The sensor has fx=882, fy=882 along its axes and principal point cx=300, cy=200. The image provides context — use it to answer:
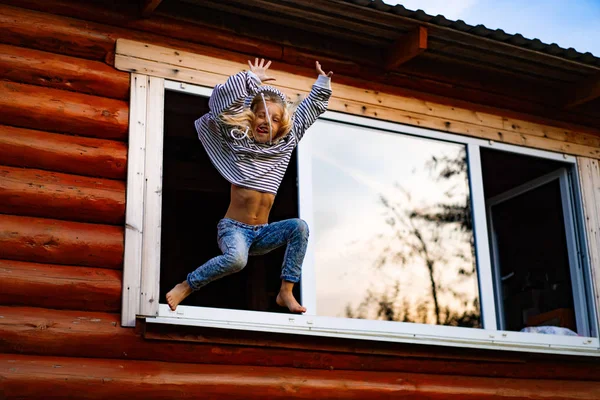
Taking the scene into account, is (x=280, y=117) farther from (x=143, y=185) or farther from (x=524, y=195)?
(x=524, y=195)

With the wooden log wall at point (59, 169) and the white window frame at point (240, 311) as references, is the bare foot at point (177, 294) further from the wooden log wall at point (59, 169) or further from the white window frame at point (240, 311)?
the wooden log wall at point (59, 169)

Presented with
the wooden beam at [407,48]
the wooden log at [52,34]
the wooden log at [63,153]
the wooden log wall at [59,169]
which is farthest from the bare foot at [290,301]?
the wooden beam at [407,48]

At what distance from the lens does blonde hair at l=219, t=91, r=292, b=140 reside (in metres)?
5.63

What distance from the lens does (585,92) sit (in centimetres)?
816

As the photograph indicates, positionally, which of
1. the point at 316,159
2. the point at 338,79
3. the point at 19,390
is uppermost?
the point at 338,79

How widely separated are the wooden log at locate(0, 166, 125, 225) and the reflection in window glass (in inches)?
89.9

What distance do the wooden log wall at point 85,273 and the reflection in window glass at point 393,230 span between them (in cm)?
145

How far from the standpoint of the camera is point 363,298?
28.4ft

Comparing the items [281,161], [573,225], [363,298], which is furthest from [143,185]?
[573,225]

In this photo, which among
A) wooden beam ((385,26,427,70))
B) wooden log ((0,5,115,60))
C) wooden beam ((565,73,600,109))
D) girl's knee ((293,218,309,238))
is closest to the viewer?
girl's knee ((293,218,309,238))

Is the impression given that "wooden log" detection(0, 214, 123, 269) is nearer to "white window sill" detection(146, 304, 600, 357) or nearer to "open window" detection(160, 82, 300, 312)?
"white window sill" detection(146, 304, 600, 357)

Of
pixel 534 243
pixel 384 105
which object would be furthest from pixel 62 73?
pixel 534 243

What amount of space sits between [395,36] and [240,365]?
303cm

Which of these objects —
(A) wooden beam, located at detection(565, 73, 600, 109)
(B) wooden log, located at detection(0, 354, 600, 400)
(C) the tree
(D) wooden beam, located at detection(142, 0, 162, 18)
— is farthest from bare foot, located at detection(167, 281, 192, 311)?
(A) wooden beam, located at detection(565, 73, 600, 109)
